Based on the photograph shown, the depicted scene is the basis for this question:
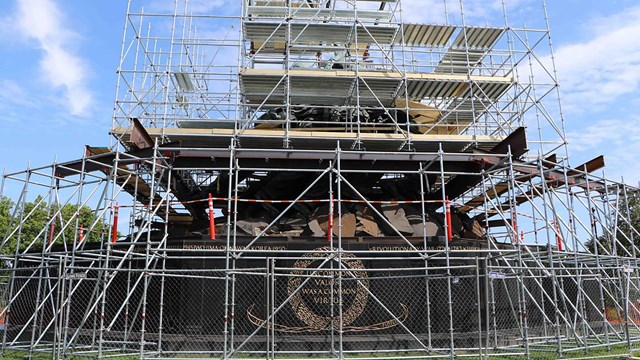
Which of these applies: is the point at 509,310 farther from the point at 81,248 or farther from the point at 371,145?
the point at 81,248

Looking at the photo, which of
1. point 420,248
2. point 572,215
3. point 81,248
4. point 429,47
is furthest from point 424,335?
point 429,47

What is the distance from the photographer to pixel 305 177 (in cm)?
1702

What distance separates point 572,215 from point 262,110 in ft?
35.5

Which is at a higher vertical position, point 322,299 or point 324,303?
point 322,299

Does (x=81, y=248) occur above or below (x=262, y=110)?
below

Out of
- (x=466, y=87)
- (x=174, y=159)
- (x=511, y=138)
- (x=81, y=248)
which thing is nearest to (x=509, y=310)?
(x=511, y=138)

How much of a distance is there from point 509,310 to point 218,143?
10109mm

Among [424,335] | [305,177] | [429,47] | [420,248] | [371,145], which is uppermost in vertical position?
[429,47]

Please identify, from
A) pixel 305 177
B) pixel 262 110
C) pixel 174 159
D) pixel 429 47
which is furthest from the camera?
pixel 429 47

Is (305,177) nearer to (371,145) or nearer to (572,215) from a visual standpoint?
(371,145)

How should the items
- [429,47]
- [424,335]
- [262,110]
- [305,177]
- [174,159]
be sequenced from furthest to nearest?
[429,47]
[262,110]
[305,177]
[174,159]
[424,335]

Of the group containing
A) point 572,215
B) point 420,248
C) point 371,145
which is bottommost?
point 420,248

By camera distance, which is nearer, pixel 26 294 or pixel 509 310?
pixel 509 310

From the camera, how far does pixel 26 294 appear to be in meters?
15.7
